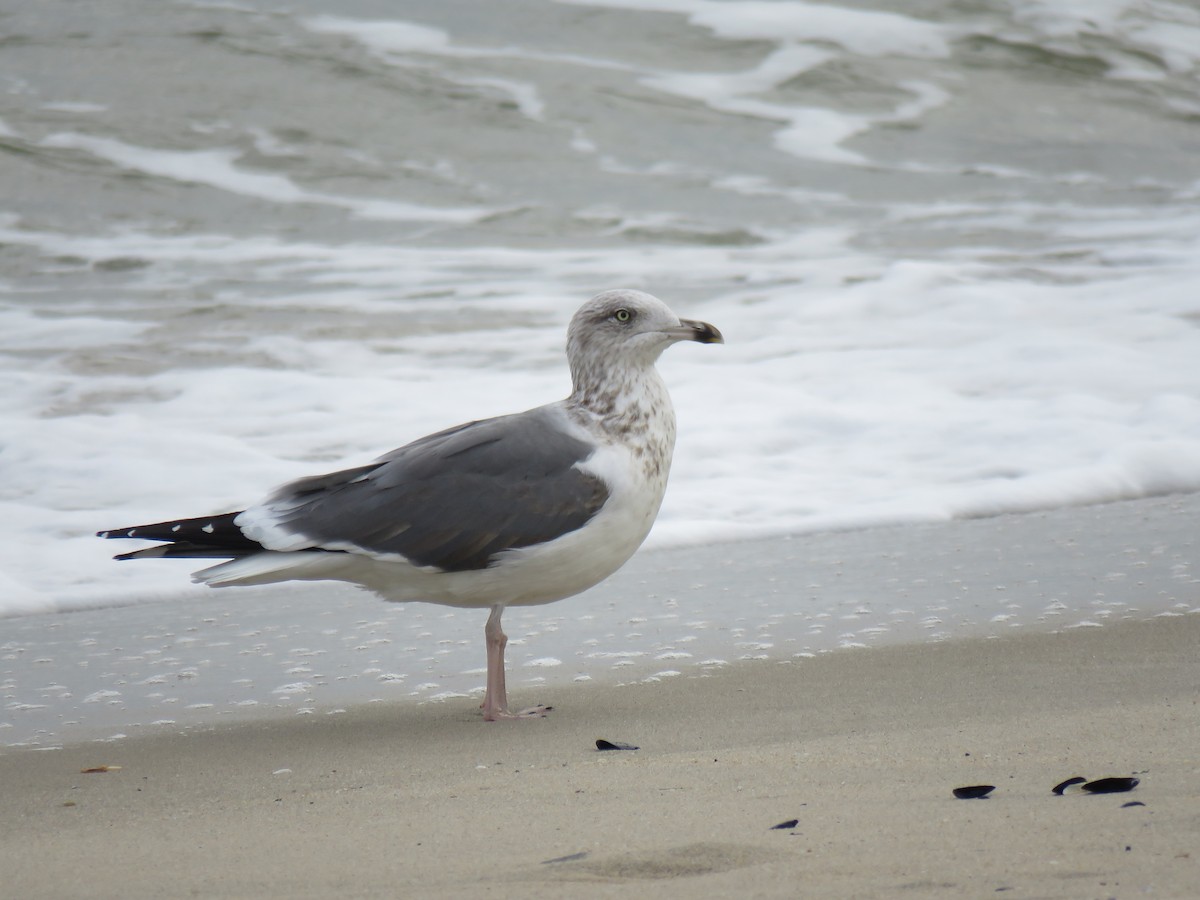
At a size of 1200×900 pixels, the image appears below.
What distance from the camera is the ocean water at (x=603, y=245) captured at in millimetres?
6910

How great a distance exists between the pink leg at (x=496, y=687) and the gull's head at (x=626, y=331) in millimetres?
854

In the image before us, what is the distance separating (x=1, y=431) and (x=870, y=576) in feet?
15.1

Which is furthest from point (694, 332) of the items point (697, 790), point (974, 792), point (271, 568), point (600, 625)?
point (974, 792)

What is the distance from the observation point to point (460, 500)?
3.99 m

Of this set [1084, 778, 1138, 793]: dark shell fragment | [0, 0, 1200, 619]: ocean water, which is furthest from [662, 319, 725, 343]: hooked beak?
[1084, 778, 1138, 793]: dark shell fragment

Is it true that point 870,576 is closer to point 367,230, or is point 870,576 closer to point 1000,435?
point 1000,435

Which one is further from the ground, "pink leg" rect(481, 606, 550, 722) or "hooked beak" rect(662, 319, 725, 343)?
"hooked beak" rect(662, 319, 725, 343)

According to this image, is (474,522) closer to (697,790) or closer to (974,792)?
(697,790)

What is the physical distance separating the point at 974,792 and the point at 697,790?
544 mm

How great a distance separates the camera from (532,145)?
15797 mm

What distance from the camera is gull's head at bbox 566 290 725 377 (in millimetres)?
4289

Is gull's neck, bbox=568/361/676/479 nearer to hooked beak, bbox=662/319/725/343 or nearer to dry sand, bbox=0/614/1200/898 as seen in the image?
hooked beak, bbox=662/319/725/343

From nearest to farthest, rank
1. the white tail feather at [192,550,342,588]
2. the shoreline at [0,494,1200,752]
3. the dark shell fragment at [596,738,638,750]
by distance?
the dark shell fragment at [596,738,638,750], the white tail feather at [192,550,342,588], the shoreline at [0,494,1200,752]

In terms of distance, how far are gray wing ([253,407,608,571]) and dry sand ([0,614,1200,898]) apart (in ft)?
1.49
